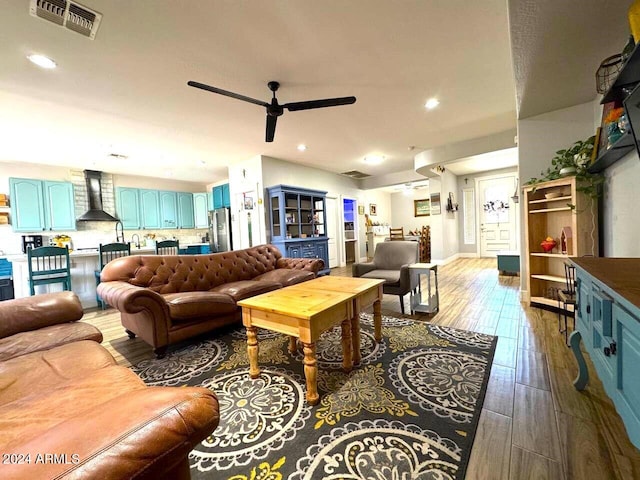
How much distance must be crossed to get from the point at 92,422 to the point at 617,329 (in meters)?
1.61

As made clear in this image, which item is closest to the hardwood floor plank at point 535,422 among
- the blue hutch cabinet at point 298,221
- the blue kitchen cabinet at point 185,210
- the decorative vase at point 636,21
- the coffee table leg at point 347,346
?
the coffee table leg at point 347,346

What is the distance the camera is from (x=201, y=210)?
743 cm

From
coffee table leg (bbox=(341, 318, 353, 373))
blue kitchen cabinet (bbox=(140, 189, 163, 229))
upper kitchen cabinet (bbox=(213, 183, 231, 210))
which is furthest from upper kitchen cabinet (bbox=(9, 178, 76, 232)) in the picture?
coffee table leg (bbox=(341, 318, 353, 373))

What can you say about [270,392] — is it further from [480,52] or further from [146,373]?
[480,52]

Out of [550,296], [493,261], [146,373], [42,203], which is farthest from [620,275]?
[42,203]

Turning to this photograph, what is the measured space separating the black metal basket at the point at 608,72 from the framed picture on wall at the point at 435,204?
16.7ft

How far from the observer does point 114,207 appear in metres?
6.09

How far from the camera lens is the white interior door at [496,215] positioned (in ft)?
22.9

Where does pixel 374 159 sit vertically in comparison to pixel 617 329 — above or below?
above

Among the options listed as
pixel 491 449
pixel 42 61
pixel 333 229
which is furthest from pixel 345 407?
pixel 333 229

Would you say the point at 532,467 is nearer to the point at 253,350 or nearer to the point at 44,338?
the point at 253,350

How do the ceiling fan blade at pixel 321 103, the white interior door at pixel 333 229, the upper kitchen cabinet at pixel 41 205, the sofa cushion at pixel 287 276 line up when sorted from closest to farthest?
the ceiling fan blade at pixel 321 103
the sofa cushion at pixel 287 276
the upper kitchen cabinet at pixel 41 205
the white interior door at pixel 333 229

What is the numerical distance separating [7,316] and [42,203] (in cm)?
498

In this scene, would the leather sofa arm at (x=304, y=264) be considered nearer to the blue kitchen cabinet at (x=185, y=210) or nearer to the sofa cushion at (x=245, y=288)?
the sofa cushion at (x=245, y=288)
